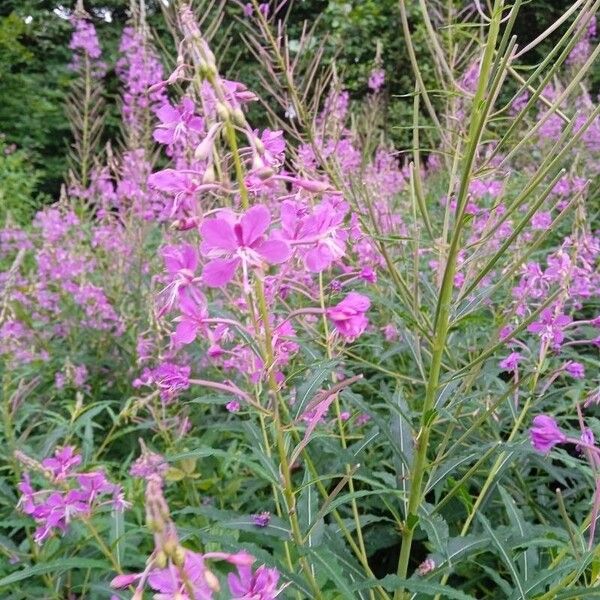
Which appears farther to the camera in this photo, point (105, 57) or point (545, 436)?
point (105, 57)

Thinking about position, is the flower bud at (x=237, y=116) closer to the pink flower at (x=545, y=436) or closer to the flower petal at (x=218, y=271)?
the flower petal at (x=218, y=271)

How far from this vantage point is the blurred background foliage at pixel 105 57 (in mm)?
8195

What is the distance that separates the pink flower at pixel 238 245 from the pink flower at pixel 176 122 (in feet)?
1.00

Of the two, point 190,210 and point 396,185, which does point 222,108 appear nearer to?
point 190,210

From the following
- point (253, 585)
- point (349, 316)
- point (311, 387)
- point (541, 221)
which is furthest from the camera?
point (541, 221)

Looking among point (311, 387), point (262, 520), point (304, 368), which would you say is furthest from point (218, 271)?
point (262, 520)

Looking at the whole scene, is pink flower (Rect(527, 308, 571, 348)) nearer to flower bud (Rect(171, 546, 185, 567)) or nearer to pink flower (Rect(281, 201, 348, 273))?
pink flower (Rect(281, 201, 348, 273))

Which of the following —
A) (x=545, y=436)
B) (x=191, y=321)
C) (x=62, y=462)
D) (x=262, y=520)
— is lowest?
(x=62, y=462)

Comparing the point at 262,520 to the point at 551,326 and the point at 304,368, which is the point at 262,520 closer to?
the point at 304,368

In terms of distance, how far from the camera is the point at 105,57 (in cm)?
1208

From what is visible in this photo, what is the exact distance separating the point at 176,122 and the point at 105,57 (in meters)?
11.9

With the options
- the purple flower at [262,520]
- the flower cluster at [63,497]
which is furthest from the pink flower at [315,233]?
the flower cluster at [63,497]

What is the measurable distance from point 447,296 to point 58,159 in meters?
11.4

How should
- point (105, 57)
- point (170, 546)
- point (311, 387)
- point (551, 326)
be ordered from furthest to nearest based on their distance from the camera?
1. point (105, 57)
2. point (551, 326)
3. point (311, 387)
4. point (170, 546)
